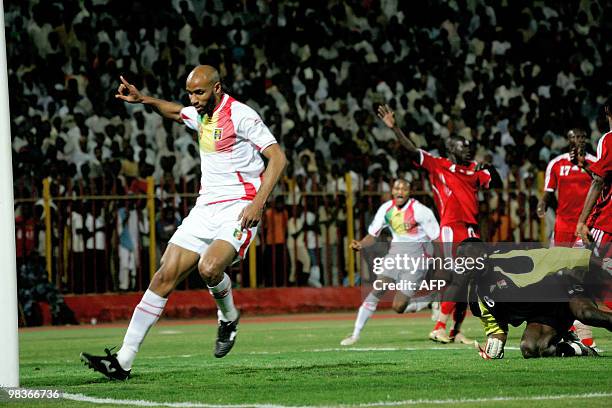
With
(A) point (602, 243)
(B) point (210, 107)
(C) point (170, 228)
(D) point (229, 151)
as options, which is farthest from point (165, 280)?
(C) point (170, 228)

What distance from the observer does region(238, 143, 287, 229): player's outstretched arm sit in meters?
8.70

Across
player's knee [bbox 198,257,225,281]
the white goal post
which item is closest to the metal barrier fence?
player's knee [bbox 198,257,225,281]

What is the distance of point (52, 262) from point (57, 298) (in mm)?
570

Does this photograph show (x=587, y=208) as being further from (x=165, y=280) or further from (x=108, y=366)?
(x=108, y=366)

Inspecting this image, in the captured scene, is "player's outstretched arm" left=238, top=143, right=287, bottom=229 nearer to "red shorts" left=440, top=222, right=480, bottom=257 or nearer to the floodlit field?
the floodlit field

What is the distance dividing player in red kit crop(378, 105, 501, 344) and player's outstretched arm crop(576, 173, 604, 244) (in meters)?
3.09

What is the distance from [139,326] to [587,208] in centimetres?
383

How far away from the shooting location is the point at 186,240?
29.4 feet

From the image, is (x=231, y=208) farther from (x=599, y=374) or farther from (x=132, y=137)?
(x=132, y=137)

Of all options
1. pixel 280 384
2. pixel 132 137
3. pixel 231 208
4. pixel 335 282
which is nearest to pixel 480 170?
pixel 231 208

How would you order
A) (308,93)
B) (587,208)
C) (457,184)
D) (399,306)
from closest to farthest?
1. (587,208)
2. (457,184)
3. (399,306)
4. (308,93)

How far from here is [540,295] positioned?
9492 millimetres

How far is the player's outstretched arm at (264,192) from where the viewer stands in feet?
28.6

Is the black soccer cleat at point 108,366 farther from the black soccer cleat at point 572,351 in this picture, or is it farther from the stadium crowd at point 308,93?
the stadium crowd at point 308,93
